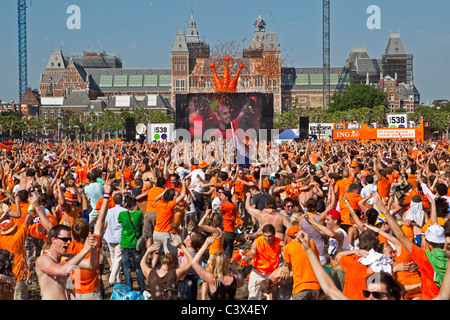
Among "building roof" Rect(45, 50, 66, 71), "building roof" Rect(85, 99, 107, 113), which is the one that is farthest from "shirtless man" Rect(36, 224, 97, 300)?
"building roof" Rect(45, 50, 66, 71)

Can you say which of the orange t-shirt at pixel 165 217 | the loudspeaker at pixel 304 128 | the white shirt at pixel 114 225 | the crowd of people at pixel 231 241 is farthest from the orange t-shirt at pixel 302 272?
the loudspeaker at pixel 304 128

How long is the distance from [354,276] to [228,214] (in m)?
3.68

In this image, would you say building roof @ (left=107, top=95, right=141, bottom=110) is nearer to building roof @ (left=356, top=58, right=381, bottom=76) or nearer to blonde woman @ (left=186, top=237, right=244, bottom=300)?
building roof @ (left=356, top=58, right=381, bottom=76)

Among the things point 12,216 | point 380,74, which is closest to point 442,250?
point 12,216

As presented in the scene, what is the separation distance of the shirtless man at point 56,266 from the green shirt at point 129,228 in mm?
2813

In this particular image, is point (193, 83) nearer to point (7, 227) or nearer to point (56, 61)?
point (56, 61)

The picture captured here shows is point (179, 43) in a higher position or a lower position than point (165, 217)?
higher

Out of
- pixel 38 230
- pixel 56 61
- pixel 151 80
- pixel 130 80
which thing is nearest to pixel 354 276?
pixel 38 230

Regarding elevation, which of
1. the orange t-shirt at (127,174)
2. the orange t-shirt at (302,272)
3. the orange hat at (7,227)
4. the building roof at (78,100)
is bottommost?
the orange t-shirt at (302,272)

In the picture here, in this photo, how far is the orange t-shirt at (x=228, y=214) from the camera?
8.59 meters

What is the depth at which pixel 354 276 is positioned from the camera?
512 centimetres

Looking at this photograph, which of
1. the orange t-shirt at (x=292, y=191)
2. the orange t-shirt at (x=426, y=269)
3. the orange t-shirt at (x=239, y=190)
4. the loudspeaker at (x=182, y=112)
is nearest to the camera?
the orange t-shirt at (x=426, y=269)

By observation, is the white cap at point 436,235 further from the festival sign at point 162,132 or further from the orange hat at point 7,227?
the festival sign at point 162,132

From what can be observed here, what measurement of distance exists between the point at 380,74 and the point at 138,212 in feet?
434
